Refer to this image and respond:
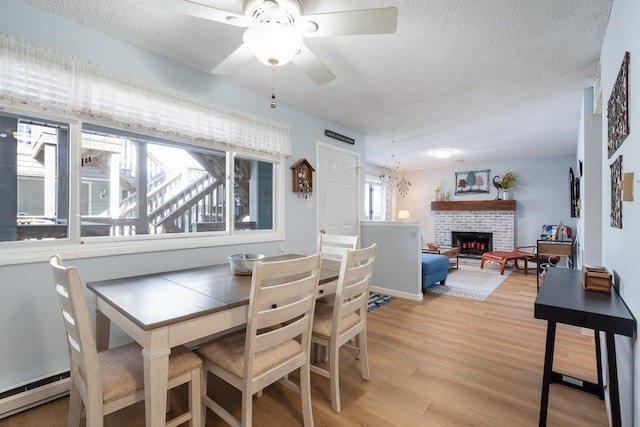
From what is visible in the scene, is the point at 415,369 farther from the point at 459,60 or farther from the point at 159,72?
the point at 159,72

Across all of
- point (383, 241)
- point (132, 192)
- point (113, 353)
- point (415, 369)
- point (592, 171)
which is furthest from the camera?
point (383, 241)

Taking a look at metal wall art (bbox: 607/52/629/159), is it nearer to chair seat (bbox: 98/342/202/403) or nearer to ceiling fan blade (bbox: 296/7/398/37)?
ceiling fan blade (bbox: 296/7/398/37)

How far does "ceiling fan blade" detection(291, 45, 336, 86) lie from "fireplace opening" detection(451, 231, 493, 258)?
646 centimetres

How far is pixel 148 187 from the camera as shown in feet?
7.96

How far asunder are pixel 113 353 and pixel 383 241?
3.38m

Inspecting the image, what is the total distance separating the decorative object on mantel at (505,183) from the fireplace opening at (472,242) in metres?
0.94

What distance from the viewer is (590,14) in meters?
1.78

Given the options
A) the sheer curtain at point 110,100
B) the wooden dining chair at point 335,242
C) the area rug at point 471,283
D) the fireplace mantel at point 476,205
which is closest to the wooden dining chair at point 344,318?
the wooden dining chair at point 335,242

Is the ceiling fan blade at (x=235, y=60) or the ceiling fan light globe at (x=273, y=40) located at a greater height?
the ceiling fan blade at (x=235, y=60)

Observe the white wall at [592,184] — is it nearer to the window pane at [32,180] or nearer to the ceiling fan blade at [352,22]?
the ceiling fan blade at [352,22]

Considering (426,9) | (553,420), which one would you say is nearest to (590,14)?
(426,9)

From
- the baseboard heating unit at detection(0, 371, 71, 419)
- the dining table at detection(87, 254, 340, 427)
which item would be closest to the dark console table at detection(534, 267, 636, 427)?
the dining table at detection(87, 254, 340, 427)

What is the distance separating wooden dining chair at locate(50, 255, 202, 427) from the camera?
3.67ft

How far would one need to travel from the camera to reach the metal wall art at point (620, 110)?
4.29 feet
